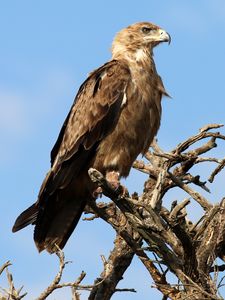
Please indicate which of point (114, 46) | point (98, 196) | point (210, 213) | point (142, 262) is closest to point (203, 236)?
point (210, 213)

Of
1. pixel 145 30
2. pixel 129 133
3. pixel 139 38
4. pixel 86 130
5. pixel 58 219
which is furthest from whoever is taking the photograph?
pixel 145 30

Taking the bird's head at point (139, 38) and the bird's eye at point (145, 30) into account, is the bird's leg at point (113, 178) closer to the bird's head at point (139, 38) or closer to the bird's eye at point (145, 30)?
the bird's head at point (139, 38)

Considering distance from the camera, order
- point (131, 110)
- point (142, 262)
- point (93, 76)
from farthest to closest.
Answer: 1. point (93, 76)
2. point (131, 110)
3. point (142, 262)

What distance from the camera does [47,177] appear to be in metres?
8.13

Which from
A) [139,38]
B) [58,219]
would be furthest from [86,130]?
[139,38]

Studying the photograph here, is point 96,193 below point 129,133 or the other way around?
below

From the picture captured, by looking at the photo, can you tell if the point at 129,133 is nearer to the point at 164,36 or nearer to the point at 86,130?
the point at 86,130

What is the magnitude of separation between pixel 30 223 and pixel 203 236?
2290 millimetres

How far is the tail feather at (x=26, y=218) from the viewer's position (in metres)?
7.85

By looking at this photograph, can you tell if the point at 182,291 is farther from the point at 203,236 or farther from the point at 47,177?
the point at 47,177

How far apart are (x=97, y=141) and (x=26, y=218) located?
119 cm

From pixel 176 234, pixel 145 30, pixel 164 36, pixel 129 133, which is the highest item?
pixel 145 30

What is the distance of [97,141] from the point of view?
805 centimetres

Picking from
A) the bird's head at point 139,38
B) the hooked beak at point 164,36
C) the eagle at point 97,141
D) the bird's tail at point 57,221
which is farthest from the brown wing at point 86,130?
the hooked beak at point 164,36
